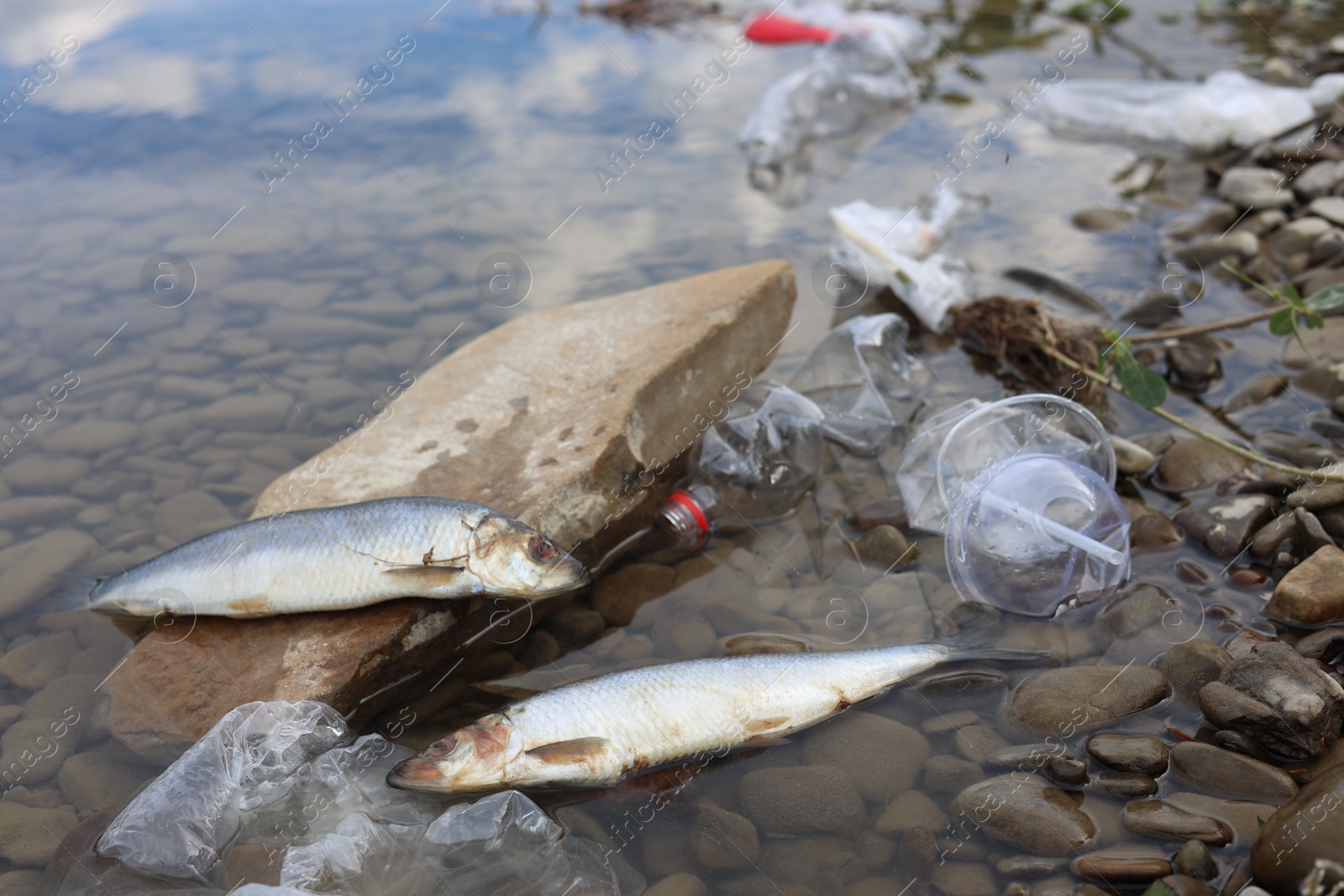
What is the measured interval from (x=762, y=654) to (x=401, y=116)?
7424mm

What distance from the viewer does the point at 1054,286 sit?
5.91m

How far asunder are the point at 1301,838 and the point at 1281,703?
0.63 meters

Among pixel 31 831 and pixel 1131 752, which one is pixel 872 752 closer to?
pixel 1131 752

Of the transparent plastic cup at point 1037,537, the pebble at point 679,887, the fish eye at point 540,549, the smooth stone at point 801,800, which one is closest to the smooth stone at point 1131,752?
the transparent plastic cup at point 1037,537

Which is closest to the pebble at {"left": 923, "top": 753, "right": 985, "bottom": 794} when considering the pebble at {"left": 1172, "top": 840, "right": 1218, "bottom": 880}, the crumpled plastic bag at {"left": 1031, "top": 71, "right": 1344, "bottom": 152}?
the pebble at {"left": 1172, "top": 840, "right": 1218, "bottom": 880}

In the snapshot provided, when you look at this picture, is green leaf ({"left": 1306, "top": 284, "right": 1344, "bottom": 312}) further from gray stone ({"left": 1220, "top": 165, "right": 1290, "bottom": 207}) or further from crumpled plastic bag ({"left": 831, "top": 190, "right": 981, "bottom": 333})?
gray stone ({"left": 1220, "top": 165, "right": 1290, "bottom": 207})

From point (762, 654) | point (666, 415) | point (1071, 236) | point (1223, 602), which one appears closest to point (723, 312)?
point (666, 415)

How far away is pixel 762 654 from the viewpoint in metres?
3.26

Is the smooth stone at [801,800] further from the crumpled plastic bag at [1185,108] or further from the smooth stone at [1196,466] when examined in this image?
the crumpled plastic bag at [1185,108]

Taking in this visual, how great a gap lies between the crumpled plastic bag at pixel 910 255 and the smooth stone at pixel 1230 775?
128 inches

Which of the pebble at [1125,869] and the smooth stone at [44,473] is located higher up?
the smooth stone at [44,473]

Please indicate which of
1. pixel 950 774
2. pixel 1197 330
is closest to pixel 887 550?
pixel 950 774

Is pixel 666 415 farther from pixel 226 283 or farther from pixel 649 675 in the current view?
pixel 226 283

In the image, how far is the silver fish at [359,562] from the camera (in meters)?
3.22
